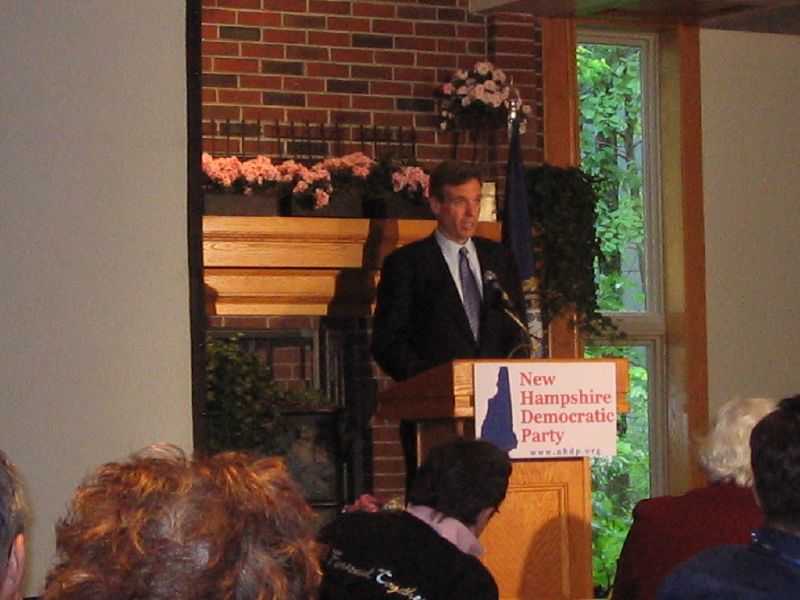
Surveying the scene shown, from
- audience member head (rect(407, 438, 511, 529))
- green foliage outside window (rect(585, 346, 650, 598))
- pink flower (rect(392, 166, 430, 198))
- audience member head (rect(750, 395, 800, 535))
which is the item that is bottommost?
green foliage outside window (rect(585, 346, 650, 598))

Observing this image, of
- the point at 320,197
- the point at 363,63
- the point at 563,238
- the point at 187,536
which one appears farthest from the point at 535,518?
the point at 363,63

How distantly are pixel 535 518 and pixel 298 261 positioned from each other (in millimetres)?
2507

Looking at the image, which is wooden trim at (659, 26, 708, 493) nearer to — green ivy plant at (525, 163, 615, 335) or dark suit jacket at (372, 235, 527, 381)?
green ivy plant at (525, 163, 615, 335)

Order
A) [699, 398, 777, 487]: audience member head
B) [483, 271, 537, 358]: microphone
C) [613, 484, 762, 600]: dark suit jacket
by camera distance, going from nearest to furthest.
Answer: [613, 484, 762, 600]: dark suit jacket → [699, 398, 777, 487]: audience member head → [483, 271, 537, 358]: microphone

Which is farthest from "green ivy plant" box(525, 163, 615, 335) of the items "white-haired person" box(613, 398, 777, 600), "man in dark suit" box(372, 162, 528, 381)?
"white-haired person" box(613, 398, 777, 600)

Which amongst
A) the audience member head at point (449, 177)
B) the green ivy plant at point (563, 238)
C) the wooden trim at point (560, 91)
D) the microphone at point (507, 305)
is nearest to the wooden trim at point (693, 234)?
the wooden trim at point (560, 91)

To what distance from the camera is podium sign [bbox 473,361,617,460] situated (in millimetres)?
4109

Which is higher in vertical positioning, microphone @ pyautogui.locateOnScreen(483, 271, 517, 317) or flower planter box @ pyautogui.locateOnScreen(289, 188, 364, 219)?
flower planter box @ pyautogui.locateOnScreen(289, 188, 364, 219)

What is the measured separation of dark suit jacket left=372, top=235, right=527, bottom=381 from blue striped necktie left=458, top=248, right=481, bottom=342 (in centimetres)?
A: 5

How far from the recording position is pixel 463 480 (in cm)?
322

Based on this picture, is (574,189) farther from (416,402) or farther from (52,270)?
(52,270)

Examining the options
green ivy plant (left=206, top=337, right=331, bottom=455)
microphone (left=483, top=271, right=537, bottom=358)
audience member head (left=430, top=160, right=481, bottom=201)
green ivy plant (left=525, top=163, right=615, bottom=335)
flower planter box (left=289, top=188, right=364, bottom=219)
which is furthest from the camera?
green ivy plant (left=525, top=163, right=615, bottom=335)

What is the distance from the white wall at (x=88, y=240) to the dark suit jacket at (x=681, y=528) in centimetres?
129

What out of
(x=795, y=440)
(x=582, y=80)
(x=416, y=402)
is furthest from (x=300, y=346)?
(x=795, y=440)
